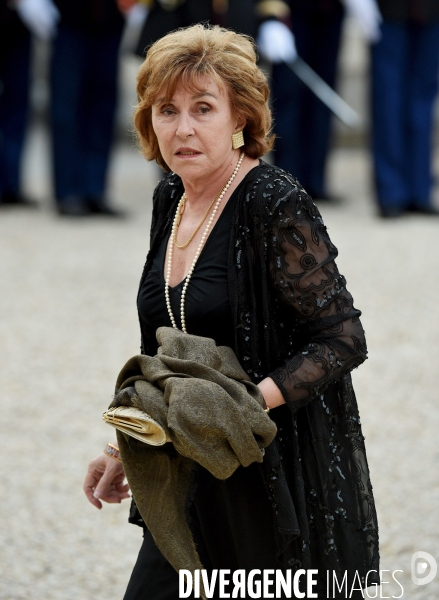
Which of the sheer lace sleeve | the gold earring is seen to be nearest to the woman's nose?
the gold earring

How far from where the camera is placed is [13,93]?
8047 millimetres

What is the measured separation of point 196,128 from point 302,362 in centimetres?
49

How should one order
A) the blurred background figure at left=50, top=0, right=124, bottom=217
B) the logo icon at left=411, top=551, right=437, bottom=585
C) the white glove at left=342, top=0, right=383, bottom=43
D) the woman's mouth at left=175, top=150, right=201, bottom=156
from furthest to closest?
the blurred background figure at left=50, top=0, right=124, bottom=217, the white glove at left=342, top=0, right=383, bottom=43, the logo icon at left=411, top=551, right=437, bottom=585, the woman's mouth at left=175, top=150, right=201, bottom=156

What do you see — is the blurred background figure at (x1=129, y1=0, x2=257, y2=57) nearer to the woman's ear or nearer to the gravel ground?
the gravel ground

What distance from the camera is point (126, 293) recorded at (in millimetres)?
5891

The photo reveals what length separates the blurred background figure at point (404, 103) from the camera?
23.2 feet

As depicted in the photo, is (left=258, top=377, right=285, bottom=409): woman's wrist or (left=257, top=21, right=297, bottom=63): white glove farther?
(left=257, top=21, right=297, bottom=63): white glove

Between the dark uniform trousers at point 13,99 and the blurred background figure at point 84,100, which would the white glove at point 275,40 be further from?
the dark uniform trousers at point 13,99

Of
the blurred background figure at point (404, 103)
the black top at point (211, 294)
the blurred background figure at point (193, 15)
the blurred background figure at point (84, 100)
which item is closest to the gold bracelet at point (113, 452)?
the black top at point (211, 294)

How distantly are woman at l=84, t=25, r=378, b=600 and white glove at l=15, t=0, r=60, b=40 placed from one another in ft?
17.9

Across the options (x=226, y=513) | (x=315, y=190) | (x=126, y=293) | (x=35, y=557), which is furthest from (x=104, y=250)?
(x=226, y=513)

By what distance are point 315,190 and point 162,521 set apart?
246 inches

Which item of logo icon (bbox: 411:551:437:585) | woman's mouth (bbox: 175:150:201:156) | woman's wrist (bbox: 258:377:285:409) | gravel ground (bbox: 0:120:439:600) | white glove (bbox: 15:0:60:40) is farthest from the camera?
white glove (bbox: 15:0:60:40)

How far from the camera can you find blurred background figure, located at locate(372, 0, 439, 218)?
23.2 ft
